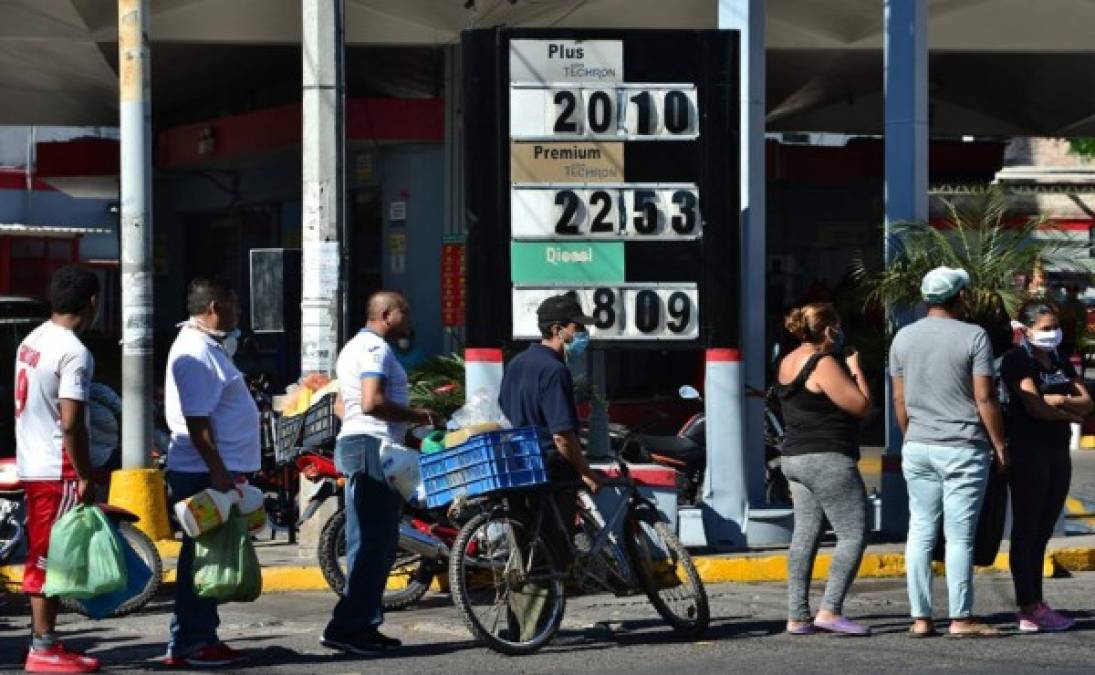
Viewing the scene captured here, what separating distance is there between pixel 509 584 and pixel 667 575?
0.88 meters

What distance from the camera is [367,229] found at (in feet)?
75.9

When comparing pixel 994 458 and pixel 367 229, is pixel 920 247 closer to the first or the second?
pixel 994 458

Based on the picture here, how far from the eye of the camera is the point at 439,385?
48.1 feet

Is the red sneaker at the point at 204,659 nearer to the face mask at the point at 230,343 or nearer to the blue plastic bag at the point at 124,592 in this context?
the blue plastic bag at the point at 124,592

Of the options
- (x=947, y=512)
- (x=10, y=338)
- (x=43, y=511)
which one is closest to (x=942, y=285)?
(x=947, y=512)

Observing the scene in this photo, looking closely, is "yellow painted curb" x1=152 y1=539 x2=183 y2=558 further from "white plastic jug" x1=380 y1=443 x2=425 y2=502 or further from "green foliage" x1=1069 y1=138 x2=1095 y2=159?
"green foliage" x1=1069 y1=138 x2=1095 y2=159

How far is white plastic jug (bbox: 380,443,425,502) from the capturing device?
31.6 ft

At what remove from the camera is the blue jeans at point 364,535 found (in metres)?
9.66

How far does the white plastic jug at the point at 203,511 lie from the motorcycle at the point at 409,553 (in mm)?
2043

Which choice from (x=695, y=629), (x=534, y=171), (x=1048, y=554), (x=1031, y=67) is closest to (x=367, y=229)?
(x=1031, y=67)

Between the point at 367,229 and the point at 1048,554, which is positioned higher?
the point at 367,229

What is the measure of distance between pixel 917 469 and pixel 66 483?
4.14 metres

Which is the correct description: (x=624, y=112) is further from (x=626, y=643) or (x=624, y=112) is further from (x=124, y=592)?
(x=124, y=592)

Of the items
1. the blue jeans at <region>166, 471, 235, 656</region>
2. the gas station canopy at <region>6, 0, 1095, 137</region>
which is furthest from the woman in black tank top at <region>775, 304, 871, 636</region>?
the gas station canopy at <region>6, 0, 1095, 137</region>
